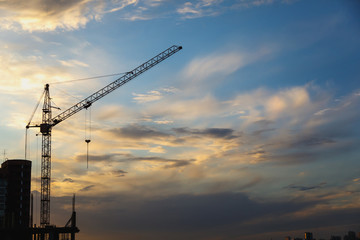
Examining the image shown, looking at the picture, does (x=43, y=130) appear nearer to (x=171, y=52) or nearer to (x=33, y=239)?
(x=33, y=239)

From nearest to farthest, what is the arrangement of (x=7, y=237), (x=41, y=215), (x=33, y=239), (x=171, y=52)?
(x=7, y=237), (x=33, y=239), (x=41, y=215), (x=171, y=52)

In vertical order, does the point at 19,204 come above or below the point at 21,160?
below

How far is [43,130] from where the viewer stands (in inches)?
6526

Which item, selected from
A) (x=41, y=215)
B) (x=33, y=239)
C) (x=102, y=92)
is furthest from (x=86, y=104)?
(x=33, y=239)

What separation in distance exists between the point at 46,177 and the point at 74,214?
218ft

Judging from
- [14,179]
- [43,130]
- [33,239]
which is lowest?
[33,239]

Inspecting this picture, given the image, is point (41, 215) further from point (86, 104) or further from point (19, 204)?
point (86, 104)

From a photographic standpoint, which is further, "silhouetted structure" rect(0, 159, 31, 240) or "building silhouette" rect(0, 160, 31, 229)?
"building silhouette" rect(0, 160, 31, 229)

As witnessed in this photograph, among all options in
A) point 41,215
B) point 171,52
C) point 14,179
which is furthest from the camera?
point 171,52

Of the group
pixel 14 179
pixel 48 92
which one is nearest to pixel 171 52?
pixel 48 92

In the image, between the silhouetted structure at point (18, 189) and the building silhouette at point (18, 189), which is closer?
the silhouetted structure at point (18, 189)

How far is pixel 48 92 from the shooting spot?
168000 millimetres

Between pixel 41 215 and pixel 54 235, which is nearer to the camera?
pixel 54 235

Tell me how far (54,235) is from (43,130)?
73439 mm
